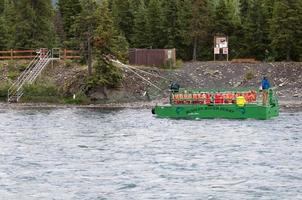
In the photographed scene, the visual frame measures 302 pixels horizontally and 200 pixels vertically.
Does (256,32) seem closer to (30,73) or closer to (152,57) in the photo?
(152,57)

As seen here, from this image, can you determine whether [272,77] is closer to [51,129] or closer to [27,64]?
[27,64]

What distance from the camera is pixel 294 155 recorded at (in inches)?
1331

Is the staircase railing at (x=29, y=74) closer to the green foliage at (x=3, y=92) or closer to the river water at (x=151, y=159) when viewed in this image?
the green foliage at (x=3, y=92)

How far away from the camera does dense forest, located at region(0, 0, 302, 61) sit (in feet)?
249

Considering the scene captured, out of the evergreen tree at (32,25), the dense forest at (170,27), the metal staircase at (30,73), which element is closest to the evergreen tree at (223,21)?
the dense forest at (170,27)

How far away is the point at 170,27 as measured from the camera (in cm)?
9250

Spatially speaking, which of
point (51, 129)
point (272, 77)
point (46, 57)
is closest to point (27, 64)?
point (46, 57)

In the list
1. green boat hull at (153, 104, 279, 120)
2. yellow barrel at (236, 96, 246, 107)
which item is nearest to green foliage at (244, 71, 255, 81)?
green boat hull at (153, 104, 279, 120)

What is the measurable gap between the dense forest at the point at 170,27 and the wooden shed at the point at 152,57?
5.08ft

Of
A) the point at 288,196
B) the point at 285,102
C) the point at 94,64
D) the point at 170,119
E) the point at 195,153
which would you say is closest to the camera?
the point at 288,196

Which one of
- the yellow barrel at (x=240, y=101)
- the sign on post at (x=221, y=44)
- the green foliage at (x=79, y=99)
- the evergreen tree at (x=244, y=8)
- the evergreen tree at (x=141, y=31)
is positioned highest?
the evergreen tree at (x=244, y=8)

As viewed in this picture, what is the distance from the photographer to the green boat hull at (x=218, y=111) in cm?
5203

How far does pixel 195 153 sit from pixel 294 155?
196 inches

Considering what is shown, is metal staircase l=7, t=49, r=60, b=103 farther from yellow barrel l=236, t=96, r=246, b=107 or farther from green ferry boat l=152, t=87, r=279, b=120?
yellow barrel l=236, t=96, r=246, b=107
